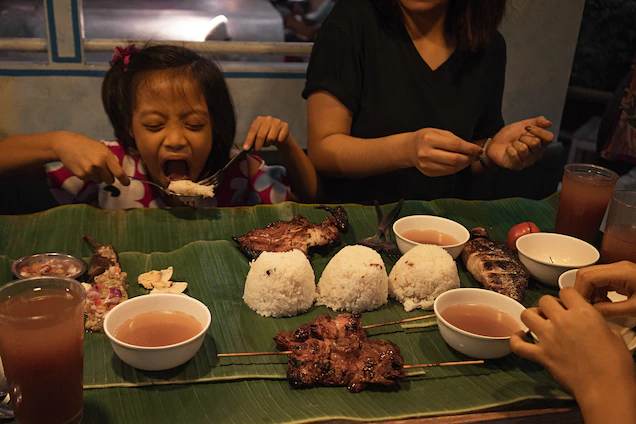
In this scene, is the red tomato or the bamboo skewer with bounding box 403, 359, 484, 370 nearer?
the bamboo skewer with bounding box 403, 359, 484, 370

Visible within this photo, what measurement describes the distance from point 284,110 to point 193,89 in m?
2.08

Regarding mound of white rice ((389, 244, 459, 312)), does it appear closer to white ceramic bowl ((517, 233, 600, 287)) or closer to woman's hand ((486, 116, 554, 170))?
white ceramic bowl ((517, 233, 600, 287))

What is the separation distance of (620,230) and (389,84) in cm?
162

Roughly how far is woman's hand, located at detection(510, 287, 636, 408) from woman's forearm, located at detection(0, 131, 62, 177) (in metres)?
2.65

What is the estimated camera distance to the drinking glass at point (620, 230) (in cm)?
268

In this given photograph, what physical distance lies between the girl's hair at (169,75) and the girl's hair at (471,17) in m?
1.14

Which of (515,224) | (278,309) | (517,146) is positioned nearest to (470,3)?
(517,146)

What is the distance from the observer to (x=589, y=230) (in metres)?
3.14

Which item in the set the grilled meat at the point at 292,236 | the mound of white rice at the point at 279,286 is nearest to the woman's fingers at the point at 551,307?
the mound of white rice at the point at 279,286

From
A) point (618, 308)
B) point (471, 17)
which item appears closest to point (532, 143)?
point (471, 17)

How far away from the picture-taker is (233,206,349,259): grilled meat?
2861 mm

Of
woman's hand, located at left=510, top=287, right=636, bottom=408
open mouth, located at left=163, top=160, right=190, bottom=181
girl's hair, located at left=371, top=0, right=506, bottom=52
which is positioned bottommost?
open mouth, located at left=163, top=160, right=190, bottom=181

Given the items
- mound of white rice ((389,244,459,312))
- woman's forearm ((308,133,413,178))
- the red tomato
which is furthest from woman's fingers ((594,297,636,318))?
woman's forearm ((308,133,413,178))

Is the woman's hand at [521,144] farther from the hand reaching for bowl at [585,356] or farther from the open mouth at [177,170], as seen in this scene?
the open mouth at [177,170]
